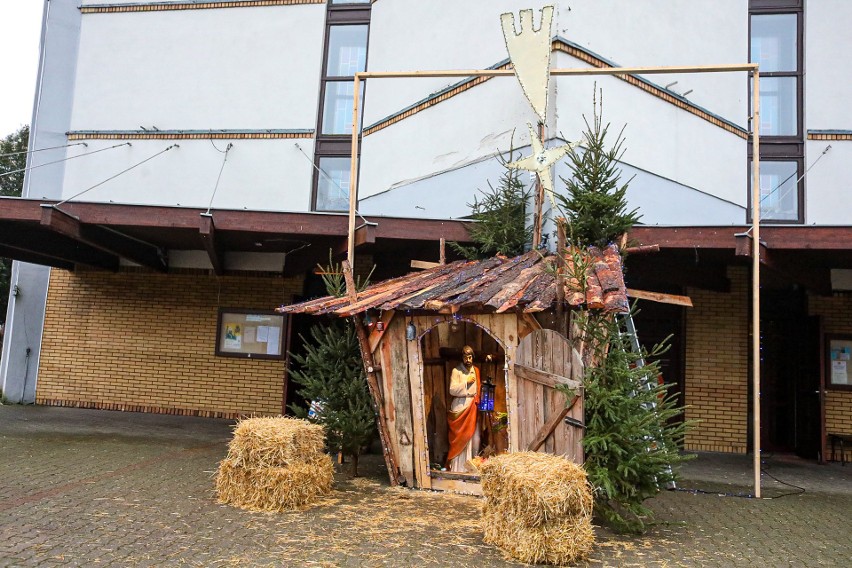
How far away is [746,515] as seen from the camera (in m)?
7.81

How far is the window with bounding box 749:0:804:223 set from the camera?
12875mm

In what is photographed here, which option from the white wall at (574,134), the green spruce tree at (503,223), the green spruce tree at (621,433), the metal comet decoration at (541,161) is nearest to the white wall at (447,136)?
the white wall at (574,134)

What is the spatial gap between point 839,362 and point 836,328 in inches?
22.9

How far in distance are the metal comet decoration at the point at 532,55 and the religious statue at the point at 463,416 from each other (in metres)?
3.42

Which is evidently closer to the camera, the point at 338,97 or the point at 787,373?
the point at 787,373

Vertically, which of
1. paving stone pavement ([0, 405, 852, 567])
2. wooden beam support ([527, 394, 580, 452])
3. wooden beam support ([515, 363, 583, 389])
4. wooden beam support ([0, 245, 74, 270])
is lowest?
paving stone pavement ([0, 405, 852, 567])

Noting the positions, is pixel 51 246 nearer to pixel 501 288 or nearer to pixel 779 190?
pixel 501 288

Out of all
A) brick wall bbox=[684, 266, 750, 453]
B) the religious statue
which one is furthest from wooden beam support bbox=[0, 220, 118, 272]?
brick wall bbox=[684, 266, 750, 453]

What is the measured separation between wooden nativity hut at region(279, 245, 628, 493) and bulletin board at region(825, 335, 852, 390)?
6097mm

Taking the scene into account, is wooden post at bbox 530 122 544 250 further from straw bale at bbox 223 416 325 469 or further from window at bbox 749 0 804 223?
window at bbox 749 0 804 223

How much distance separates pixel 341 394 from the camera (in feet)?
30.4

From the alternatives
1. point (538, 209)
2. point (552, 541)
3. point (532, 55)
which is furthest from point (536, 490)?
point (532, 55)

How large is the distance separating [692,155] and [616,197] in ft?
14.6

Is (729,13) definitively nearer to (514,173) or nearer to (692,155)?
(692,155)
